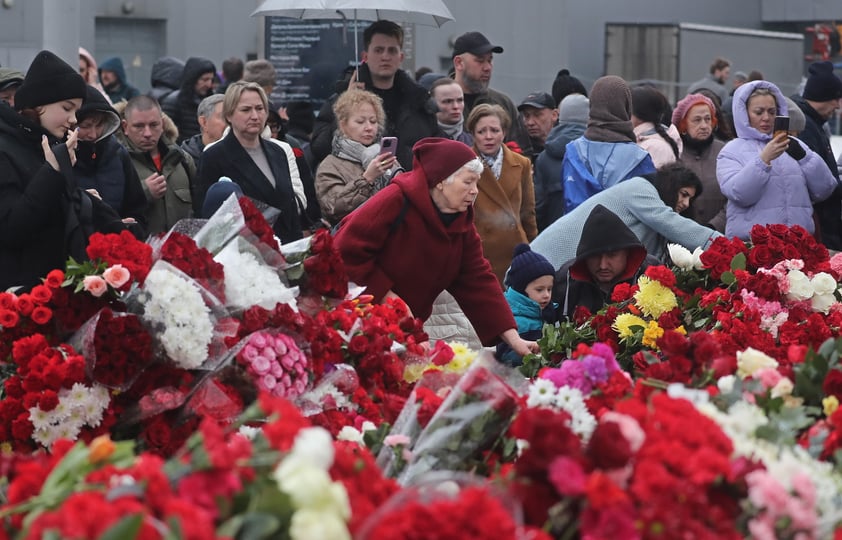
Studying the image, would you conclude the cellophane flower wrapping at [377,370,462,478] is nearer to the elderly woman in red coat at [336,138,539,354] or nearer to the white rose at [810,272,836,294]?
the elderly woman in red coat at [336,138,539,354]

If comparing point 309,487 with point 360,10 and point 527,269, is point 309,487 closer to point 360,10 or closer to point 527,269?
point 527,269

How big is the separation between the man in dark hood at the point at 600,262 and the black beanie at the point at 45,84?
2.20 meters

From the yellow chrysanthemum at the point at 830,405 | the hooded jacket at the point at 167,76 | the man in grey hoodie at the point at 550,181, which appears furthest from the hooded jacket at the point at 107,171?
the hooded jacket at the point at 167,76

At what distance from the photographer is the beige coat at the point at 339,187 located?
720 centimetres

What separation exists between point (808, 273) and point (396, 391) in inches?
85.4

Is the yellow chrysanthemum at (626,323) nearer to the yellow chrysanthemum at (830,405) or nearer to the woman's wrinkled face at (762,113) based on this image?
the yellow chrysanthemum at (830,405)

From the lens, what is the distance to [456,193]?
5.48m

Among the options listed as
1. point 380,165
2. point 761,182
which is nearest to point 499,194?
point 380,165

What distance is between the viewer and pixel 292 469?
2.15 meters

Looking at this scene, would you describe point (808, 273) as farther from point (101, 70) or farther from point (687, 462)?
point (101, 70)

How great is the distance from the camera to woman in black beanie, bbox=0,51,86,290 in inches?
208

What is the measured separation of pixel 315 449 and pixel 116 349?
164 cm

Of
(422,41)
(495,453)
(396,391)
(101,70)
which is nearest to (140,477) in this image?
(495,453)

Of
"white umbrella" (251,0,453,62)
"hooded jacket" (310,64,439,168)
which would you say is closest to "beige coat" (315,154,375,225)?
"hooded jacket" (310,64,439,168)
